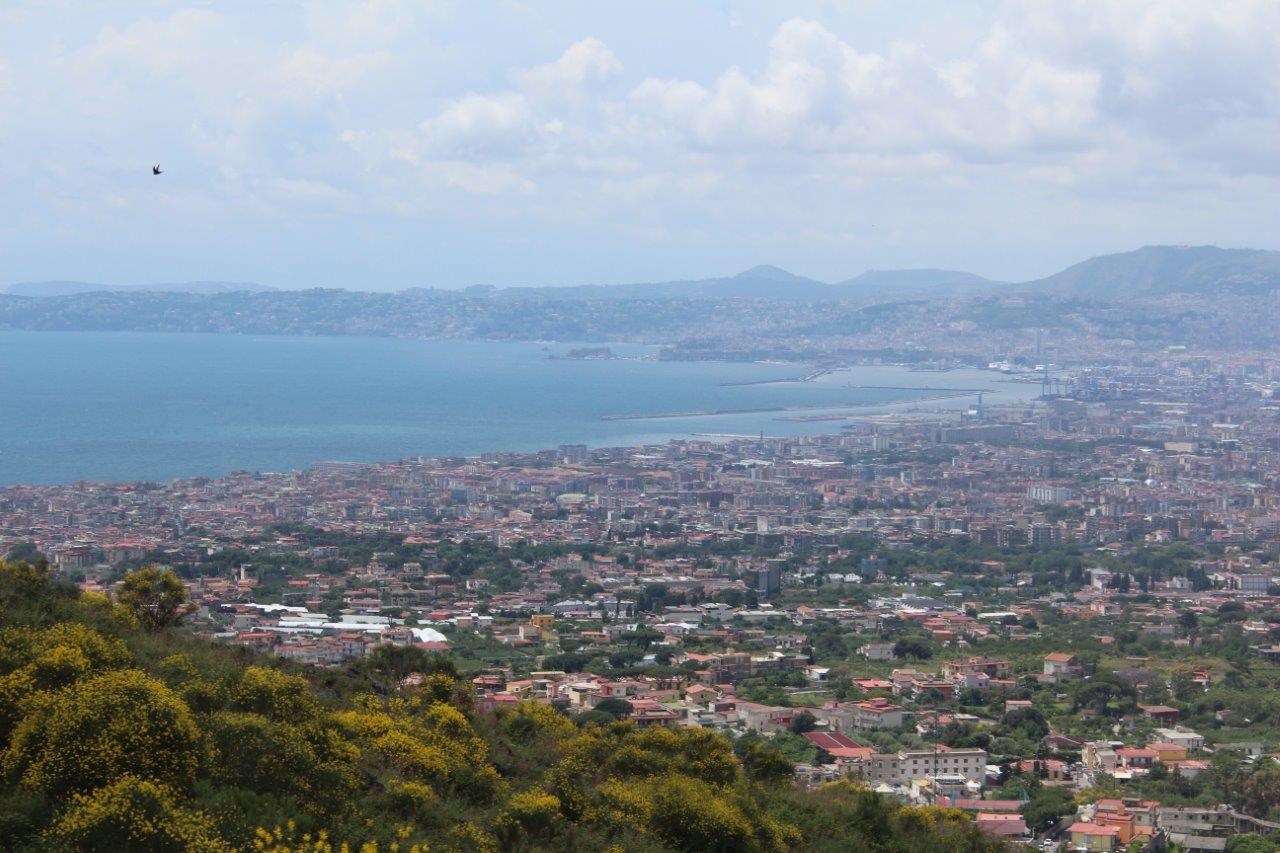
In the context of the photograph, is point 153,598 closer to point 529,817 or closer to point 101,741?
point 529,817

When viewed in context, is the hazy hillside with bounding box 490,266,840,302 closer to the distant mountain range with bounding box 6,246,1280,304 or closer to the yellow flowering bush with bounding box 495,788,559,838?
the distant mountain range with bounding box 6,246,1280,304

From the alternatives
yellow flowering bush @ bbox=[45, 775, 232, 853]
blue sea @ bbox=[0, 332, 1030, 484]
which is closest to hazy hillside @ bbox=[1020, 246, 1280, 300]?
blue sea @ bbox=[0, 332, 1030, 484]

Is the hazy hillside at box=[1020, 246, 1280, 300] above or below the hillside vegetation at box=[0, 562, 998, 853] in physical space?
above

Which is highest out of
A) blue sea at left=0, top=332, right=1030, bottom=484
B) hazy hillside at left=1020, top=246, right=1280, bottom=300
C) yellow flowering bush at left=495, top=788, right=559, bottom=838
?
hazy hillside at left=1020, top=246, right=1280, bottom=300

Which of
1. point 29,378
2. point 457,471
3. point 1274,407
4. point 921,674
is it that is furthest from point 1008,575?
point 29,378

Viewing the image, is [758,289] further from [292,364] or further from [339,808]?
[339,808]

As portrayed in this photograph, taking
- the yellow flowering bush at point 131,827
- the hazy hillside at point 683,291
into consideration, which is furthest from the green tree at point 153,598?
the hazy hillside at point 683,291

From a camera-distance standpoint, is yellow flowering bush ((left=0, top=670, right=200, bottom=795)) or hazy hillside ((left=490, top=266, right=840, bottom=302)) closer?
yellow flowering bush ((left=0, top=670, right=200, bottom=795))
